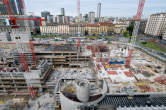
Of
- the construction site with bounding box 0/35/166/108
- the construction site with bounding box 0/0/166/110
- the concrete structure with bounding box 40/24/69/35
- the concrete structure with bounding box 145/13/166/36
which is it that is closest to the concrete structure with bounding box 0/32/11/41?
the construction site with bounding box 0/0/166/110

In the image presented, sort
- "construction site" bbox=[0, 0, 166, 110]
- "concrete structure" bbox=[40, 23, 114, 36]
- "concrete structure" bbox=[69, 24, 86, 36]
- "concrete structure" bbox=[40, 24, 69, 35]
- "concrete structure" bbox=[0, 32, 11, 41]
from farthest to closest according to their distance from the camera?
"concrete structure" bbox=[69, 24, 86, 36] < "concrete structure" bbox=[40, 23, 114, 36] < "concrete structure" bbox=[40, 24, 69, 35] < "concrete structure" bbox=[0, 32, 11, 41] < "construction site" bbox=[0, 0, 166, 110]

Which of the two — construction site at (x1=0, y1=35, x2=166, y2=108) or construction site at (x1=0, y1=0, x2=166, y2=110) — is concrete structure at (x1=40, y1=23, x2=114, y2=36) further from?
construction site at (x1=0, y1=35, x2=166, y2=108)

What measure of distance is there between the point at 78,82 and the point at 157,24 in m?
74.3

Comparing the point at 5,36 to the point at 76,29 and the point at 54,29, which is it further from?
the point at 76,29

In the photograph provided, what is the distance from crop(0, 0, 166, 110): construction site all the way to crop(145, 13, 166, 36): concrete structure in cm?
3237

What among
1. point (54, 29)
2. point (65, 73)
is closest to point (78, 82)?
A: point (65, 73)

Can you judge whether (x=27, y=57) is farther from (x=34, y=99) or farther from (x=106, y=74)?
(x=106, y=74)

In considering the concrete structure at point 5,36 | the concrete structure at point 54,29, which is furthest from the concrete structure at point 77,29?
the concrete structure at point 5,36

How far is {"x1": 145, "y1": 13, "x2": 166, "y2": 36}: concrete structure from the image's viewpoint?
59112 millimetres

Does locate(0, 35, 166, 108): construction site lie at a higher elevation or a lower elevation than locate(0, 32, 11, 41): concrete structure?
lower

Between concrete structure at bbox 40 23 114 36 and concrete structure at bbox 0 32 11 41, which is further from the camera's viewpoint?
concrete structure at bbox 40 23 114 36

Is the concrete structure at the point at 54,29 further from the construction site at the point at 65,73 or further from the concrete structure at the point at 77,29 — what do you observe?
the construction site at the point at 65,73

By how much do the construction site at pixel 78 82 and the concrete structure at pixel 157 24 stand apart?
3237 centimetres

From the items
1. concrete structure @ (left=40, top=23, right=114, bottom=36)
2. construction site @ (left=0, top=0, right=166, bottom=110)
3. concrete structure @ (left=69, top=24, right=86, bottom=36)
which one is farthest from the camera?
concrete structure @ (left=69, top=24, right=86, bottom=36)
